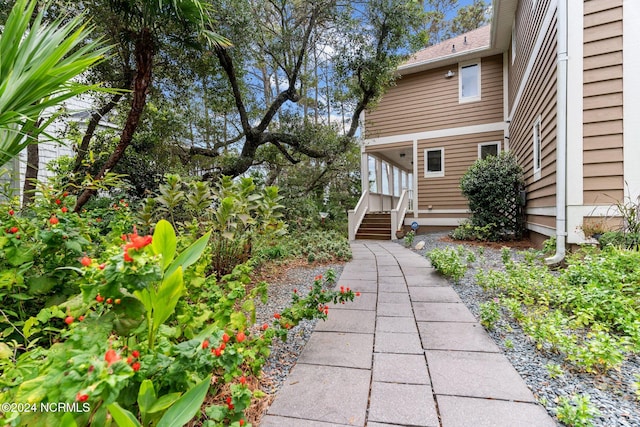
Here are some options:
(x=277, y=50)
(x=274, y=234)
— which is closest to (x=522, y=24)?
(x=277, y=50)

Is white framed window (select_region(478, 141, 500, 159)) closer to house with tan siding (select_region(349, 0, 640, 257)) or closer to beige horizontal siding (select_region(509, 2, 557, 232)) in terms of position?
house with tan siding (select_region(349, 0, 640, 257))

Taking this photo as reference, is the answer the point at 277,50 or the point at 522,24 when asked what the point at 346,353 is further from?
the point at 522,24

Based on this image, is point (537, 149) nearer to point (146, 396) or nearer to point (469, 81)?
point (469, 81)

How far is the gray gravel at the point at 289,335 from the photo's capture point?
1.69 metres

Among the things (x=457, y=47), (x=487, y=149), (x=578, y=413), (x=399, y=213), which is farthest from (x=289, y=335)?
(x=457, y=47)

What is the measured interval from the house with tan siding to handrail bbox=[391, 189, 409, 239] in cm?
7

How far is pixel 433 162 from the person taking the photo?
9289 mm

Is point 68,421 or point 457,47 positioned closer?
point 68,421

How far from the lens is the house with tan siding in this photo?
355 cm

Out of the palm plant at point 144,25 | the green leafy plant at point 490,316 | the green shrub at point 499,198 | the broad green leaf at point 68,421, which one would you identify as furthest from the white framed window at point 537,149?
the broad green leaf at point 68,421

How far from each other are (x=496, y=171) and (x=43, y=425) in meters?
7.51

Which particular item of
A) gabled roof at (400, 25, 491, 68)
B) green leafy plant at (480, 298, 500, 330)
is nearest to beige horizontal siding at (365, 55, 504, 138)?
gabled roof at (400, 25, 491, 68)

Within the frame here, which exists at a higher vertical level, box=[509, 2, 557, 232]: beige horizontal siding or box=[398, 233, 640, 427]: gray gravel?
box=[509, 2, 557, 232]: beige horizontal siding

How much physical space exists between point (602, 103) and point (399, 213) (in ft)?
18.5
